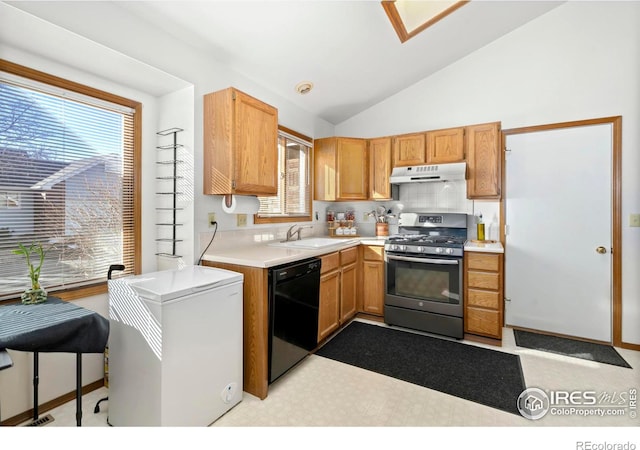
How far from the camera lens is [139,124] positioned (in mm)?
2305

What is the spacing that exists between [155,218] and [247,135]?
1.02 metres

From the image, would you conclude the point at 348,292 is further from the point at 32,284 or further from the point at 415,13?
the point at 415,13

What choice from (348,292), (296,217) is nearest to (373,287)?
(348,292)

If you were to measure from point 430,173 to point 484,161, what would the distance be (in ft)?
1.78

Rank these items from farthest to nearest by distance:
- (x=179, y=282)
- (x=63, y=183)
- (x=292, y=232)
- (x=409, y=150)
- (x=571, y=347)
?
1. (x=409, y=150)
2. (x=292, y=232)
3. (x=571, y=347)
4. (x=63, y=183)
5. (x=179, y=282)

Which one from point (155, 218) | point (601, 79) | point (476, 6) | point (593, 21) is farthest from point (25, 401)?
point (593, 21)

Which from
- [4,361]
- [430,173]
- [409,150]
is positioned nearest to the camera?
[4,361]

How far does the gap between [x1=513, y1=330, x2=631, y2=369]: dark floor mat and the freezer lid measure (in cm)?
276

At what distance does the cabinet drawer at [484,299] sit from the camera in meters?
2.74

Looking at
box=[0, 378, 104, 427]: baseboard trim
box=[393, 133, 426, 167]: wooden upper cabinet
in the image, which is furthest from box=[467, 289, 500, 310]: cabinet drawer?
box=[0, 378, 104, 427]: baseboard trim

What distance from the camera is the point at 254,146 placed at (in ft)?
7.80

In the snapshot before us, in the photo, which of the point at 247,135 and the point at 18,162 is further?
the point at 247,135

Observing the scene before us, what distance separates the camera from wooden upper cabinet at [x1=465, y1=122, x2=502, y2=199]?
306cm
